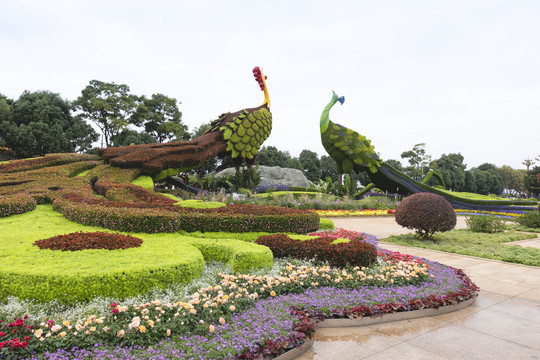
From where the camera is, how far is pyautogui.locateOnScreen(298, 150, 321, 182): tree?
47625 mm

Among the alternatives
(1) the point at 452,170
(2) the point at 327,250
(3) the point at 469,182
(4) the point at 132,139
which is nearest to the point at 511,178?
(3) the point at 469,182

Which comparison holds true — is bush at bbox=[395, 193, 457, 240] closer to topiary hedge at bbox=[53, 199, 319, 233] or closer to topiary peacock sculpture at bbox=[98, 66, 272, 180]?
topiary hedge at bbox=[53, 199, 319, 233]

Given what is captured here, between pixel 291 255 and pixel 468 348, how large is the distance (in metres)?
2.94

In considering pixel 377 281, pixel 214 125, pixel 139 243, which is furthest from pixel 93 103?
pixel 377 281

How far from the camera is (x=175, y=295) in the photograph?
3.65m

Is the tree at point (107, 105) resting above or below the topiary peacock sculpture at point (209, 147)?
above

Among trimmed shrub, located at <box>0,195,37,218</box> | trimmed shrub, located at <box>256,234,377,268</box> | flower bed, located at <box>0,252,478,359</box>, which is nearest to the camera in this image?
flower bed, located at <box>0,252,478,359</box>

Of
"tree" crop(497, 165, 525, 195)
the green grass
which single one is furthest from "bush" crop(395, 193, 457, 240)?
"tree" crop(497, 165, 525, 195)

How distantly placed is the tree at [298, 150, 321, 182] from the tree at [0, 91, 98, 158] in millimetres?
28959

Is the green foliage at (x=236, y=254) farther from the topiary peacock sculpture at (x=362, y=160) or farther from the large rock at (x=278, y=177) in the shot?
the large rock at (x=278, y=177)

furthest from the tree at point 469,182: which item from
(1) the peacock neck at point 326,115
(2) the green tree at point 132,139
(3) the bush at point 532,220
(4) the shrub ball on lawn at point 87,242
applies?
(4) the shrub ball on lawn at point 87,242

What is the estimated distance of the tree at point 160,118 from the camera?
3394 cm

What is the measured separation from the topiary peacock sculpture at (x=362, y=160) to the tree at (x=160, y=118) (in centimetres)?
1982

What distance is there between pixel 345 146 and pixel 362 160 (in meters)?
1.70
